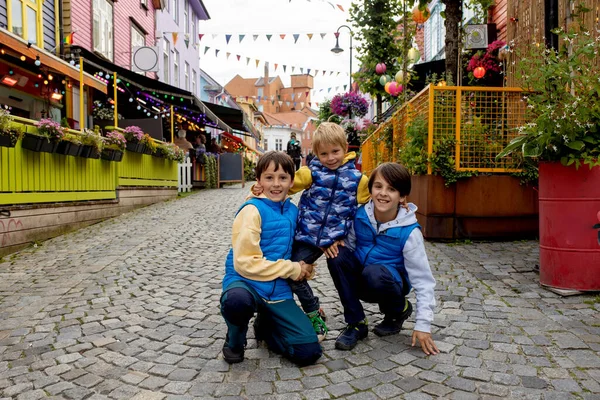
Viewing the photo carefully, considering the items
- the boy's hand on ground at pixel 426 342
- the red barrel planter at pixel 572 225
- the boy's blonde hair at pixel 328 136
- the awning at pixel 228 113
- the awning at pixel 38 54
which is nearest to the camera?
the boy's hand on ground at pixel 426 342

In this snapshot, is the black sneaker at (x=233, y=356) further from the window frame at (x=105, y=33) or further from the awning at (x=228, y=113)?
the awning at (x=228, y=113)

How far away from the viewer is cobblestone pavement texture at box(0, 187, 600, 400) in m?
2.61

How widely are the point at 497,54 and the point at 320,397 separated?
9.56m

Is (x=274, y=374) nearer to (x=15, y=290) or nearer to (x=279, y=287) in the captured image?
(x=279, y=287)

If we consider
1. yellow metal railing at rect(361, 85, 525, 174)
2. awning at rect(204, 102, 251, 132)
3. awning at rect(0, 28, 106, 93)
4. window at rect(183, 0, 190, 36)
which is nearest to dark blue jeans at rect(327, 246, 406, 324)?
yellow metal railing at rect(361, 85, 525, 174)

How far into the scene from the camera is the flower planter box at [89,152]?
7.95 metres

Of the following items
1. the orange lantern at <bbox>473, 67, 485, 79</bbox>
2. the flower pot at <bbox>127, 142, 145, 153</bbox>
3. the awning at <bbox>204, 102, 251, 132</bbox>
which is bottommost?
the flower pot at <bbox>127, 142, 145, 153</bbox>

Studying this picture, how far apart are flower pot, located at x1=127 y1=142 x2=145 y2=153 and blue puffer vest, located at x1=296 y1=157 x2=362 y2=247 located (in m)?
8.02

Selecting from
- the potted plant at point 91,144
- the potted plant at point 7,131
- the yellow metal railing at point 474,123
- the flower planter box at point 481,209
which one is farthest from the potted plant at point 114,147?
the flower planter box at point 481,209

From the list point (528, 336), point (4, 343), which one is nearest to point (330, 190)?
point (528, 336)

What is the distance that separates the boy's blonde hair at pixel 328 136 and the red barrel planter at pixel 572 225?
202 centimetres

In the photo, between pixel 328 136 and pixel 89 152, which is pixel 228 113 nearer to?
pixel 89 152

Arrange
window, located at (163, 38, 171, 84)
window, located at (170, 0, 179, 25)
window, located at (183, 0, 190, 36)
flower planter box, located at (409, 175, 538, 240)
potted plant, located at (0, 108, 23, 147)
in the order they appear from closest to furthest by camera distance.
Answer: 1. potted plant, located at (0, 108, 23, 147)
2. flower planter box, located at (409, 175, 538, 240)
3. window, located at (163, 38, 171, 84)
4. window, located at (170, 0, 179, 25)
5. window, located at (183, 0, 190, 36)

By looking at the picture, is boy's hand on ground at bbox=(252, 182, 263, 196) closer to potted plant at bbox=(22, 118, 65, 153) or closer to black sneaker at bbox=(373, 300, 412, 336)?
black sneaker at bbox=(373, 300, 412, 336)
